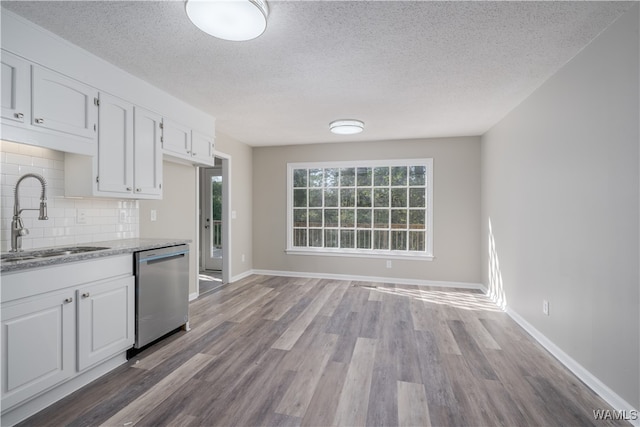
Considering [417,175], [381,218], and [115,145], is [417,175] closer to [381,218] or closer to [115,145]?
[381,218]

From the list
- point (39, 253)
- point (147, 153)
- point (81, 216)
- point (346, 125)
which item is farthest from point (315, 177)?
point (39, 253)

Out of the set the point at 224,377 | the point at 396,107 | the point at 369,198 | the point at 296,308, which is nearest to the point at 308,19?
the point at 396,107

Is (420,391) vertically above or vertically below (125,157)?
below

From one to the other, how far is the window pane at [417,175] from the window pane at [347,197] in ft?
3.36

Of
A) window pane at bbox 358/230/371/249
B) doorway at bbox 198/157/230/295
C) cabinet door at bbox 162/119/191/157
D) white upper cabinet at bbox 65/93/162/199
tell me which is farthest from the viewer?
doorway at bbox 198/157/230/295

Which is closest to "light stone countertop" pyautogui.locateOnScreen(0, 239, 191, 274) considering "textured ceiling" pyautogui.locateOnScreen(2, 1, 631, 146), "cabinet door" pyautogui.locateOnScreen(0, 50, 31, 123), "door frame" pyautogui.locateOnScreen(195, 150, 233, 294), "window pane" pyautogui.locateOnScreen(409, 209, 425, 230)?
"cabinet door" pyautogui.locateOnScreen(0, 50, 31, 123)

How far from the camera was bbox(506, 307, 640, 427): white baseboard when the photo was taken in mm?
1851

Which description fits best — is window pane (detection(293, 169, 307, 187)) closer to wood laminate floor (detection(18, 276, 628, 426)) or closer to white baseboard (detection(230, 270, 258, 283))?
white baseboard (detection(230, 270, 258, 283))

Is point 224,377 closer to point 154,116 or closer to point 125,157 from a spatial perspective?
point 125,157

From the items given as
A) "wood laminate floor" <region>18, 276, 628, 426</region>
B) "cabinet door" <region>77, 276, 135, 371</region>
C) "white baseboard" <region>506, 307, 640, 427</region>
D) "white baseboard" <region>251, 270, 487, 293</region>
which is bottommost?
"wood laminate floor" <region>18, 276, 628, 426</region>

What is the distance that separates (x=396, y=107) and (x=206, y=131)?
2404mm

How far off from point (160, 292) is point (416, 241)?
13.1 feet

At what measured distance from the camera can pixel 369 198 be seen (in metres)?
5.45

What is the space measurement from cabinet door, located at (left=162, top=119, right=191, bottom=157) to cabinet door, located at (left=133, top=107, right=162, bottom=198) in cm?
8
